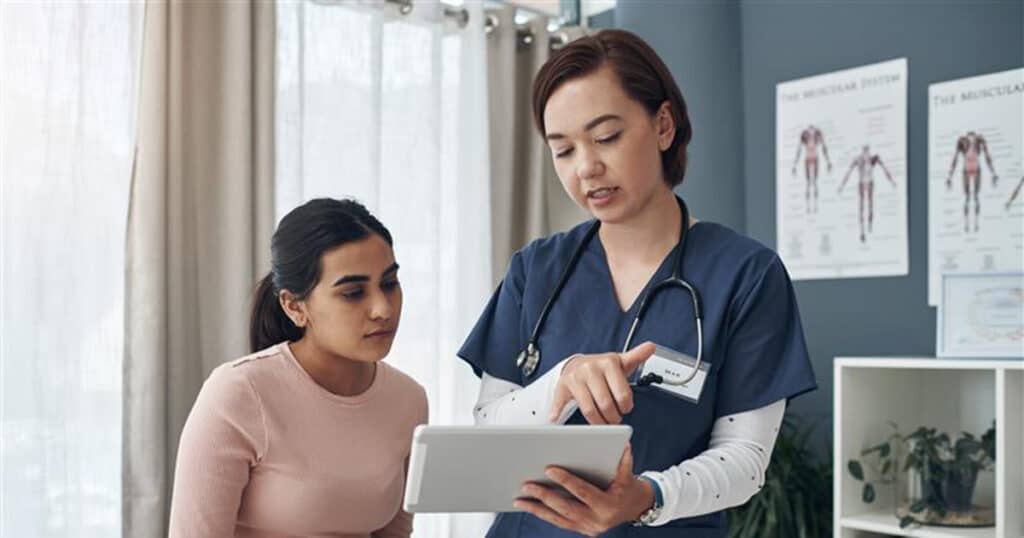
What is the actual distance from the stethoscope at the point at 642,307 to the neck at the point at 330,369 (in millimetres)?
339

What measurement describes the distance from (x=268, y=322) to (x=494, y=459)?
80cm

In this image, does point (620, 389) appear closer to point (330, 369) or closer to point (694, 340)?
point (694, 340)

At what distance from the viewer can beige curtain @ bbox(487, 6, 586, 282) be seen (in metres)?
3.85

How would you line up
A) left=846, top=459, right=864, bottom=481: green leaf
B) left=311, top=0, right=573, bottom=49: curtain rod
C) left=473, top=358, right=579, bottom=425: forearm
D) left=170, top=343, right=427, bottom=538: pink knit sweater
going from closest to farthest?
left=473, top=358, right=579, bottom=425: forearm → left=170, top=343, right=427, bottom=538: pink knit sweater → left=846, top=459, right=864, bottom=481: green leaf → left=311, top=0, right=573, bottom=49: curtain rod

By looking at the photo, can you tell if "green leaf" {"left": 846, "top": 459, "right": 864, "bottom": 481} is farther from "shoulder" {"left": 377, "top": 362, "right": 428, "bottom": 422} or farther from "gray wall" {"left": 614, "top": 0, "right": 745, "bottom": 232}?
"shoulder" {"left": 377, "top": 362, "right": 428, "bottom": 422}

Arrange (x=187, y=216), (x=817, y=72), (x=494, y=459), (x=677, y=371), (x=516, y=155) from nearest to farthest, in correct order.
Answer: (x=494, y=459) → (x=677, y=371) → (x=187, y=216) → (x=817, y=72) → (x=516, y=155)

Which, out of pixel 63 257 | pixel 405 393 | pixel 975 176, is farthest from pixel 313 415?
pixel 975 176

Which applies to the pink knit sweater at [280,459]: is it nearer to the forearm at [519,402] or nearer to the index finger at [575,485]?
the forearm at [519,402]

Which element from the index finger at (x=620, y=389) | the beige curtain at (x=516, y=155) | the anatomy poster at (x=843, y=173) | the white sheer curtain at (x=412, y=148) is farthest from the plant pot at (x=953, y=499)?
the index finger at (x=620, y=389)

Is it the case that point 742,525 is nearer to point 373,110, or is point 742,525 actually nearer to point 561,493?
point 373,110

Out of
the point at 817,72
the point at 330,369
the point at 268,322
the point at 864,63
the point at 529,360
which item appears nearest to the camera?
the point at 529,360

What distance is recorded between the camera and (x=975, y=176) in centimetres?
321

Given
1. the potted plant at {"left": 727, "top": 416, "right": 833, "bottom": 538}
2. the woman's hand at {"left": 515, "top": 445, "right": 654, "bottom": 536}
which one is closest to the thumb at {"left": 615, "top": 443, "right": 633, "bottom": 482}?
the woman's hand at {"left": 515, "top": 445, "right": 654, "bottom": 536}

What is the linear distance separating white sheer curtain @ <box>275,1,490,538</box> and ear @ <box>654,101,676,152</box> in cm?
176
